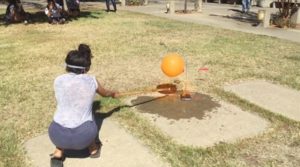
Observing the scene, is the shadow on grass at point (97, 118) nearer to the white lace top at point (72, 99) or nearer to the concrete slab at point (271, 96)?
the white lace top at point (72, 99)

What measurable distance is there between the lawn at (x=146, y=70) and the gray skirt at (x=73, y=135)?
50 cm

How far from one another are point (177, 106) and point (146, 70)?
2.12 meters

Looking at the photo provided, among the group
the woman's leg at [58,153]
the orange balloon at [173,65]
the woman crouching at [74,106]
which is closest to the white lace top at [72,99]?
the woman crouching at [74,106]

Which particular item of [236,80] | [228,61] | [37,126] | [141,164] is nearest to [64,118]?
[141,164]

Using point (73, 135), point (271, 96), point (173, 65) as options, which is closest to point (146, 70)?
point (173, 65)

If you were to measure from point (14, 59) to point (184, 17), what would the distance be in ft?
31.4

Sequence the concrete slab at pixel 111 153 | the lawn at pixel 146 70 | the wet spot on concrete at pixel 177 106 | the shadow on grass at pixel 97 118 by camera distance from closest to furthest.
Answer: the concrete slab at pixel 111 153
the shadow on grass at pixel 97 118
the lawn at pixel 146 70
the wet spot on concrete at pixel 177 106

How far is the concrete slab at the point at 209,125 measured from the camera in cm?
455

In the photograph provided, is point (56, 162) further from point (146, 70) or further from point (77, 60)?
point (146, 70)

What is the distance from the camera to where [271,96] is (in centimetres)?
598

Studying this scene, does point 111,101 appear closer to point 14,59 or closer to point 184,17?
point 14,59

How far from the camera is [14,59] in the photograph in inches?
332

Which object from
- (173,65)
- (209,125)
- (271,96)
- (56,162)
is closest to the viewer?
(56,162)

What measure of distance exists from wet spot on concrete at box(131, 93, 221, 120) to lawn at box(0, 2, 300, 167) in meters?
0.28
